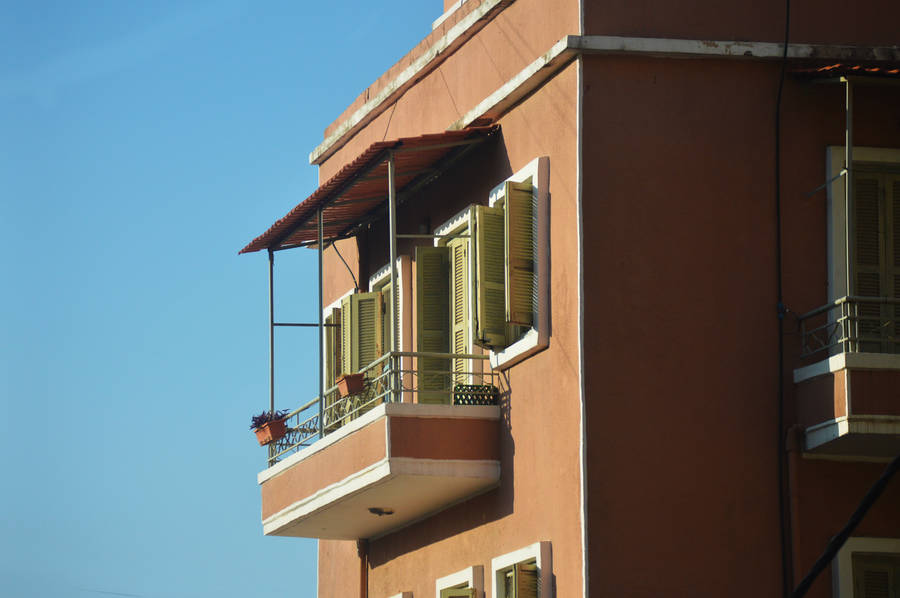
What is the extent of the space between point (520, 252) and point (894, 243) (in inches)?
140

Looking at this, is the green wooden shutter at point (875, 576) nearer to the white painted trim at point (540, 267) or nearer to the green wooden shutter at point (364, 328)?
the white painted trim at point (540, 267)

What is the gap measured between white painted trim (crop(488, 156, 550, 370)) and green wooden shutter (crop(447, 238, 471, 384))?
4.98 feet

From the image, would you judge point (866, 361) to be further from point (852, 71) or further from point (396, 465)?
point (396, 465)

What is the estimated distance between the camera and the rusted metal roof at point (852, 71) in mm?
15164

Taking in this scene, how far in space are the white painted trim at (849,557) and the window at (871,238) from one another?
180 cm

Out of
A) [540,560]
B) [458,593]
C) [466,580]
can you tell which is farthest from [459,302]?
[540,560]

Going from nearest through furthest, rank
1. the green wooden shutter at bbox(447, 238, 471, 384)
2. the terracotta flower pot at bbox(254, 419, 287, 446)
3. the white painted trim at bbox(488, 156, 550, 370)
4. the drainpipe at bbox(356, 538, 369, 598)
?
the white painted trim at bbox(488, 156, 550, 370) < the green wooden shutter at bbox(447, 238, 471, 384) < the terracotta flower pot at bbox(254, 419, 287, 446) < the drainpipe at bbox(356, 538, 369, 598)

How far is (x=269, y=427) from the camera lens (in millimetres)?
19828

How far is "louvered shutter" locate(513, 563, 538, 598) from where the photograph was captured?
15.6m

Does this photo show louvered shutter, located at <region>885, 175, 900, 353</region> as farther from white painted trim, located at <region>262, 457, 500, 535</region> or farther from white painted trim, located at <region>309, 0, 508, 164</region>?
white painted trim, located at <region>309, 0, 508, 164</region>

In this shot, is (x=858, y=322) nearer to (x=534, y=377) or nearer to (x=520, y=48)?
(x=534, y=377)

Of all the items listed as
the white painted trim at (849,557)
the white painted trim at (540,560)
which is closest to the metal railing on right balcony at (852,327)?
the white painted trim at (849,557)

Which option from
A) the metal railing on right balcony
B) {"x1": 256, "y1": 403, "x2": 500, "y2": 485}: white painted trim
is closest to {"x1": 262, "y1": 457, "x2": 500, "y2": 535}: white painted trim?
{"x1": 256, "y1": 403, "x2": 500, "y2": 485}: white painted trim

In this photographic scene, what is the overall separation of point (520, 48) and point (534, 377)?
135 inches
